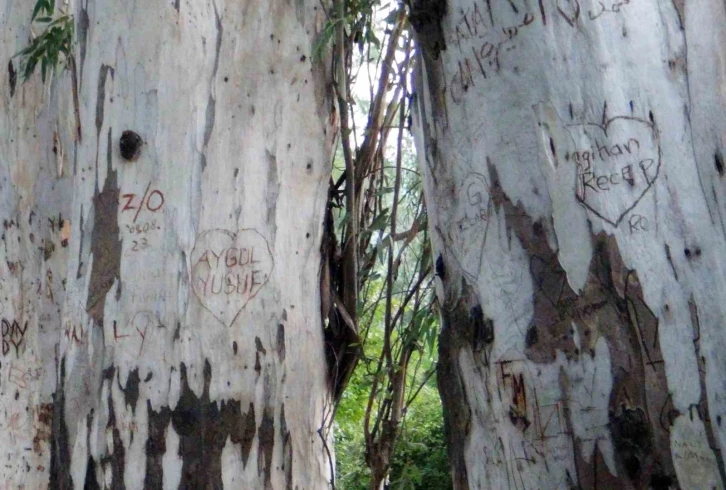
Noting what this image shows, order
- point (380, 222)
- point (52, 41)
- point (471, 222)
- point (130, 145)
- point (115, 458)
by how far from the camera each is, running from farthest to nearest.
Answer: point (52, 41), point (380, 222), point (130, 145), point (115, 458), point (471, 222)

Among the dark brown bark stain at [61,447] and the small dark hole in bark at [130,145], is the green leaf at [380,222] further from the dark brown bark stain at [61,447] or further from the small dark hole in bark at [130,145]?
the dark brown bark stain at [61,447]

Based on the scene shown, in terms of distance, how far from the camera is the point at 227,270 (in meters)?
2.19

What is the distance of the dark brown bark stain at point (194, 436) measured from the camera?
6.86ft

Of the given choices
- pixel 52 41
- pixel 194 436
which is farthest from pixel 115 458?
pixel 52 41

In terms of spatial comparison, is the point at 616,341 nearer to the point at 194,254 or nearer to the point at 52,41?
the point at 194,254

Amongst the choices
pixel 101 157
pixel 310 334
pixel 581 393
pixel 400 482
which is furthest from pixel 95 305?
pixel 400 482

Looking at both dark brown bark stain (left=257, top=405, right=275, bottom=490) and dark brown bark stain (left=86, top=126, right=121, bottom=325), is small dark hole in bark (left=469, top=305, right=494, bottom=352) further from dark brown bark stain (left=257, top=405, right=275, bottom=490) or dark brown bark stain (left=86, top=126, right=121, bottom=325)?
dark brown bark stain (left=86, top=126, right=121, bottom=325)

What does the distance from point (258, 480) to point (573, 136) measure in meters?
1.24

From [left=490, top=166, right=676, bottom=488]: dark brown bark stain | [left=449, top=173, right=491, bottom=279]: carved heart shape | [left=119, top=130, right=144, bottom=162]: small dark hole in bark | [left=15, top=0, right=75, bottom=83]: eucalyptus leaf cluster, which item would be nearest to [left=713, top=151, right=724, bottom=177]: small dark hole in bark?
[left=490, top=166, right=676, bottom=488]: dark brown bark stain

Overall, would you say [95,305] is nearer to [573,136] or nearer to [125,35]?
[125,35]

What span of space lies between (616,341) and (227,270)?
1.13 m

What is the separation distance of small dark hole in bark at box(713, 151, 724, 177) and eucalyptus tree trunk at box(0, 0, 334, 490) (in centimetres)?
120

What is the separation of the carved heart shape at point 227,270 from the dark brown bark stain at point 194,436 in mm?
156

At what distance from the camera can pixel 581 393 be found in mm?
1322
